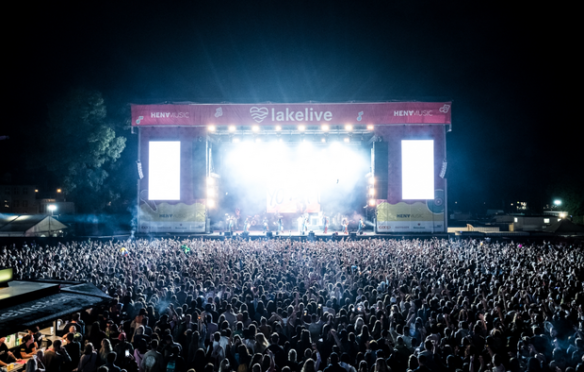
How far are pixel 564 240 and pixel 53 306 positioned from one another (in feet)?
75.3

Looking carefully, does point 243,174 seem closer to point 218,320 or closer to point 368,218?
point 368,218

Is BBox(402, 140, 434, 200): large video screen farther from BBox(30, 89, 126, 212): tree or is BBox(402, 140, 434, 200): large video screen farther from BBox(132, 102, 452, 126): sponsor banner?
BBox(30, 89, 126, 212): tree

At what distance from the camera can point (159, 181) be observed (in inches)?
971

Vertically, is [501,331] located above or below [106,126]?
below

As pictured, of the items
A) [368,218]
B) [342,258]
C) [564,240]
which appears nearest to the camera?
[342,258]

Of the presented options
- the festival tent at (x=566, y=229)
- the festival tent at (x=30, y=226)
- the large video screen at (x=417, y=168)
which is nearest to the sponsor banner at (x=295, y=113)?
the large video screen at (x=417, y=168)

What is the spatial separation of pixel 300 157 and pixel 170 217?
10.4 meters

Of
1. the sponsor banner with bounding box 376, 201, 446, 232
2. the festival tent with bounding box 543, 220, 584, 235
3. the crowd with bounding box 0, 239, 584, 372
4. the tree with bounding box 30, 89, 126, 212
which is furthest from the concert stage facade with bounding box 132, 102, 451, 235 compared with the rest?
the crowd with bounding box 0, 239, 584, 372

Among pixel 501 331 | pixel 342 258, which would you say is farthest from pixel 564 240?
pixel 501 331

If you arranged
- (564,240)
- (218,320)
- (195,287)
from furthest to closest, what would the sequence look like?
(564,240) → (195,287) → (218,320)

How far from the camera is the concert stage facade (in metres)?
23.3

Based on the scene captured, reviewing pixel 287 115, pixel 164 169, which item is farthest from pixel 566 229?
pixel 164 169

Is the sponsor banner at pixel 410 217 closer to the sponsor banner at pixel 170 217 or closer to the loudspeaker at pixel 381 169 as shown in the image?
the loudspeaker at pixel 381 169

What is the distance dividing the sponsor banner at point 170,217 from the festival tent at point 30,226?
5509mm
